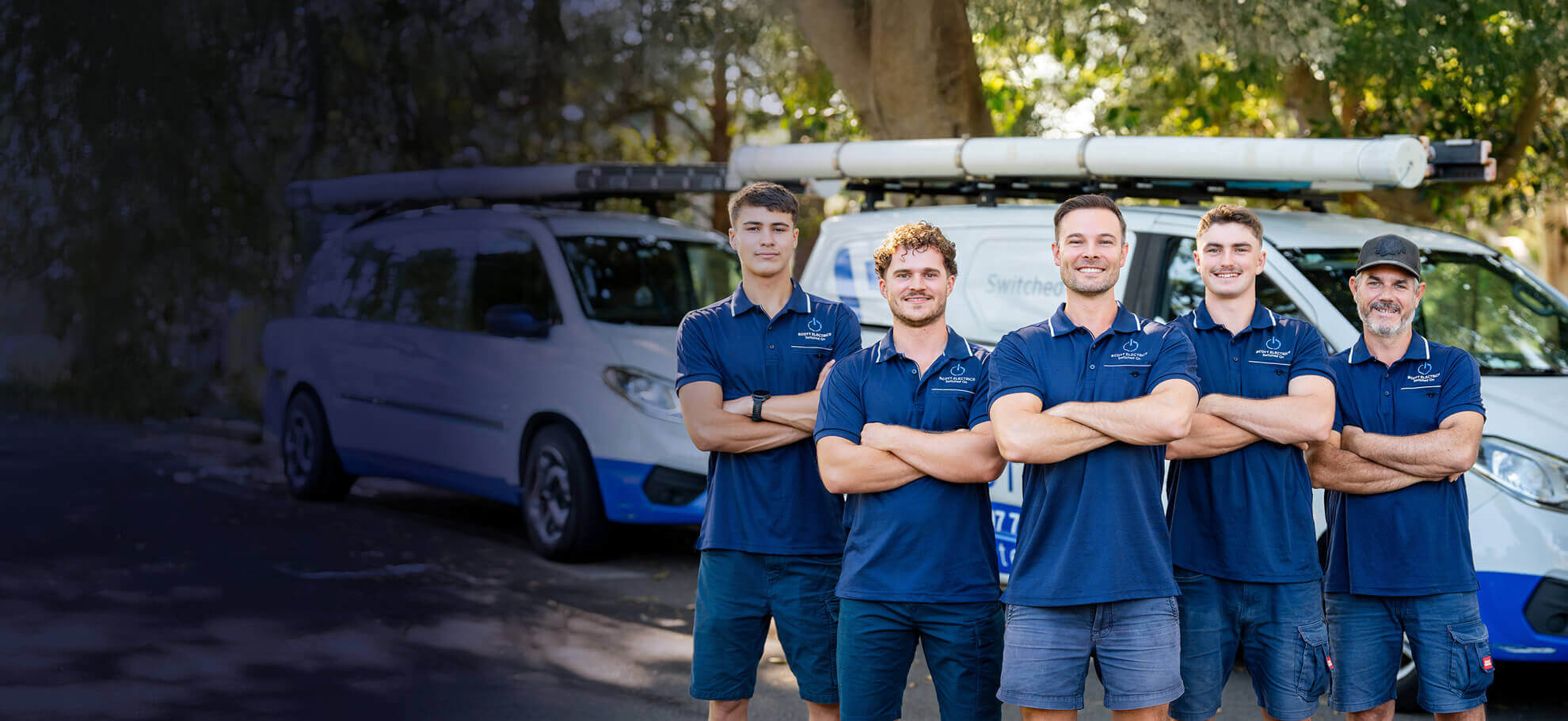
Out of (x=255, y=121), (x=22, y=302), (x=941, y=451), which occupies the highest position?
(x=255, y=121)

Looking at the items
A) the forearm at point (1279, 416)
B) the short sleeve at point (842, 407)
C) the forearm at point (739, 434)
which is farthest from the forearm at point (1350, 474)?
the forearm at point (739, 434)

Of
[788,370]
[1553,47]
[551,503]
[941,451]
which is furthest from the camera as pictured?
[1553,47]

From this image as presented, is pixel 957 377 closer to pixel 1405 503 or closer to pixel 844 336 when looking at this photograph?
pixel 844 336

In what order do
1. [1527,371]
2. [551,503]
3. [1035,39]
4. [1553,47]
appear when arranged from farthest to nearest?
[1035,39] < [1553,47] < [551,503] < [1527,371]

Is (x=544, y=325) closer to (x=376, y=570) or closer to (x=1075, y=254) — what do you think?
(x=376, y=570)

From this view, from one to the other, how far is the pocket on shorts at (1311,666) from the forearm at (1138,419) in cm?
81

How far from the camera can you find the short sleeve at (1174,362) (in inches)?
137

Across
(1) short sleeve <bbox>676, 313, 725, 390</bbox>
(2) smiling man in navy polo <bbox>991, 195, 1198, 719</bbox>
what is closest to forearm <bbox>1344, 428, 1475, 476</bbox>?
(2) smiling man in navy polo <bbox>991, 195, 1198, 719</bbox>

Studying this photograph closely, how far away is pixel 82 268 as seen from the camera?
16.4ft

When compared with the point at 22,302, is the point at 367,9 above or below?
above

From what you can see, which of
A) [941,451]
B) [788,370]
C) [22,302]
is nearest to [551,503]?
[22,302]

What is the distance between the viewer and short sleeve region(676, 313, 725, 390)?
4.14 meters

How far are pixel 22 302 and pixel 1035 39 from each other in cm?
905

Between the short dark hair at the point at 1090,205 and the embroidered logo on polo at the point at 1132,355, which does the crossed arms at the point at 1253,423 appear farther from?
the short dark hair at the point at 1090,205
